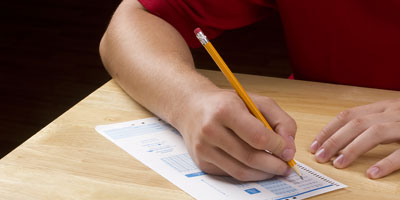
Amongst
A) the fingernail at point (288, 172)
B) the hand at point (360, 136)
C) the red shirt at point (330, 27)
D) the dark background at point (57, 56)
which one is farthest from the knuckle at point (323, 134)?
the dark background at point (57, 56)

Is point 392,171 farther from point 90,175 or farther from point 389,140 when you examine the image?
point 90,175

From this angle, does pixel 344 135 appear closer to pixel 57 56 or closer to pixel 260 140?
pixel 260 140

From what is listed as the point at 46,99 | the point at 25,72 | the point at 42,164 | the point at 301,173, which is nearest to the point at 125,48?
the point at 42,164

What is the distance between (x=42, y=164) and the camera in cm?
79

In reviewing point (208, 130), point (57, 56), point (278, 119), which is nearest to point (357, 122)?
point (278, 119)

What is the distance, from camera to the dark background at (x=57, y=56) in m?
2.98

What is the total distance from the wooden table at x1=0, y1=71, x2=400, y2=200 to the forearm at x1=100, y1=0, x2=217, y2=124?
0.14 ft

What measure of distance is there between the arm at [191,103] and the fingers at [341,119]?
0.08 metres

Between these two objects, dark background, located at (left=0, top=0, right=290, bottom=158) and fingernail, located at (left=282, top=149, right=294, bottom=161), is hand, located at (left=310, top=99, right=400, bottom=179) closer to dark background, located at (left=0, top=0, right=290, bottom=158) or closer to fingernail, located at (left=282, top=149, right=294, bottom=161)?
fingernail, located at (left=282, top=149, right=294, bottom=161)

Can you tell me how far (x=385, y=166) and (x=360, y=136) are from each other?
6 centimetres

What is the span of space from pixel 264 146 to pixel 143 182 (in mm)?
165

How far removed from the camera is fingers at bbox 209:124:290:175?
732mm

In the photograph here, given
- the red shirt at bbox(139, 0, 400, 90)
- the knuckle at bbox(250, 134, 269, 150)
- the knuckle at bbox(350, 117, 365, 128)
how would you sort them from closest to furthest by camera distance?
1. the knuckle at bbox(250, 134, 269, 150)
2. the knuckle at bbox(350, 117, 365, 128)
3. the red shirt at bbox(139, 0, 400, 90)

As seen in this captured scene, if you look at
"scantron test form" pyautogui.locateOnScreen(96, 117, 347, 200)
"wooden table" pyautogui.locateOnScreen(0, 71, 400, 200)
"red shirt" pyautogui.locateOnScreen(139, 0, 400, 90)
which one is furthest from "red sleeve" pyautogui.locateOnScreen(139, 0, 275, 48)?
"scantron test form" pyautogui.locateOnScreen(96, 117, 347, 200)
